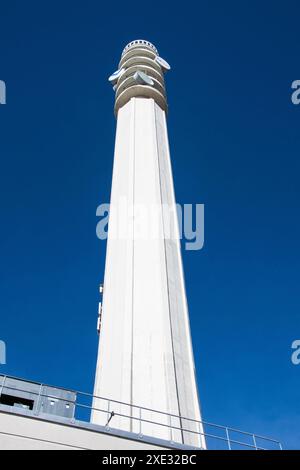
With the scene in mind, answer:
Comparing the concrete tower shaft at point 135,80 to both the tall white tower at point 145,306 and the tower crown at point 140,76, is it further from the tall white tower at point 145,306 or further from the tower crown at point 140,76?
the tall white tower at point 145,306

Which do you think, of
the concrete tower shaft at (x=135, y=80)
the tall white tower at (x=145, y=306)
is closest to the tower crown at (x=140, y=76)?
the concrete tower shaft at (x=135, y=80)

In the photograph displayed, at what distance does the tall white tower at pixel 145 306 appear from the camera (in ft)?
62.9

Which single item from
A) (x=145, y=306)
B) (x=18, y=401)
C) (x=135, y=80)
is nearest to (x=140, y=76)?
(x=135, y=80)

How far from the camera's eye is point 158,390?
1942 cm

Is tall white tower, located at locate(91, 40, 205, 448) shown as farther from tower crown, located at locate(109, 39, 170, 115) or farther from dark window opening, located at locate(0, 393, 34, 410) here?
tower crown, located at locate(109, 39, 170, 115)

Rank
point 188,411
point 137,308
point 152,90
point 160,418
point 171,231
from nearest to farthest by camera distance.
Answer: point 160,418
point 188,411
point 137,308
point 171,231
point 152,90

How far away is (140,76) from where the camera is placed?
4181 cm

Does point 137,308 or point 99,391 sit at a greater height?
point 137,308

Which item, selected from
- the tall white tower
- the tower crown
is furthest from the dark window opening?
the tower crown

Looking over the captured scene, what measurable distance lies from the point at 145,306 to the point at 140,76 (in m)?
27.2

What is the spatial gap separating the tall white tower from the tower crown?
13.6ft
